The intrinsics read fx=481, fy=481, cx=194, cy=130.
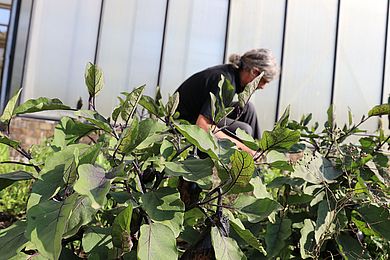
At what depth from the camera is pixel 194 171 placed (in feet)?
3.01

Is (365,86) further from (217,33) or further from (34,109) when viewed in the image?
(34,109)

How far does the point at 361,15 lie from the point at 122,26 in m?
3.62

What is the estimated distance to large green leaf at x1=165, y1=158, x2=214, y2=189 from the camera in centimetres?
89

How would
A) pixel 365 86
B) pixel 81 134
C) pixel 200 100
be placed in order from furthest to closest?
pixel 365 86, pixel 200 100, pixel 81 134

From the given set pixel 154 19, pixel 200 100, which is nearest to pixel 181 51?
pixel 154 19

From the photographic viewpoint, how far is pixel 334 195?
135 cm

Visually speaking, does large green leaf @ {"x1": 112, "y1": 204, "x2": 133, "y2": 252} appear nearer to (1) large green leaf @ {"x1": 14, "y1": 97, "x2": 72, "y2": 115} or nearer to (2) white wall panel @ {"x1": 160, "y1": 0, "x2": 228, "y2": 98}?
(1) large green leaf @ {"x1": 14, "y1": 97, "x2": 72, "y2": 115}

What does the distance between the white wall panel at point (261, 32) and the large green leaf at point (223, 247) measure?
19.7ft

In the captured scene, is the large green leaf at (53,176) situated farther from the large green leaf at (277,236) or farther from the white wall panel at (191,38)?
the white wall panel at (191,38)

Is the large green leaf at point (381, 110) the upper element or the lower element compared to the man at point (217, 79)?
lower

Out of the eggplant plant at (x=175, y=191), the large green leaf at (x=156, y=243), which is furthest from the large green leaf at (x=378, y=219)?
the large green leaf at (x=156, y=243)

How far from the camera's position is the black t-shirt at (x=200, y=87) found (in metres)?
3.26

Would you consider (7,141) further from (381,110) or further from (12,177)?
(381,110)

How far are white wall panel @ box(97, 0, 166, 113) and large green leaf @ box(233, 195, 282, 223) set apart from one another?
5641 mm
